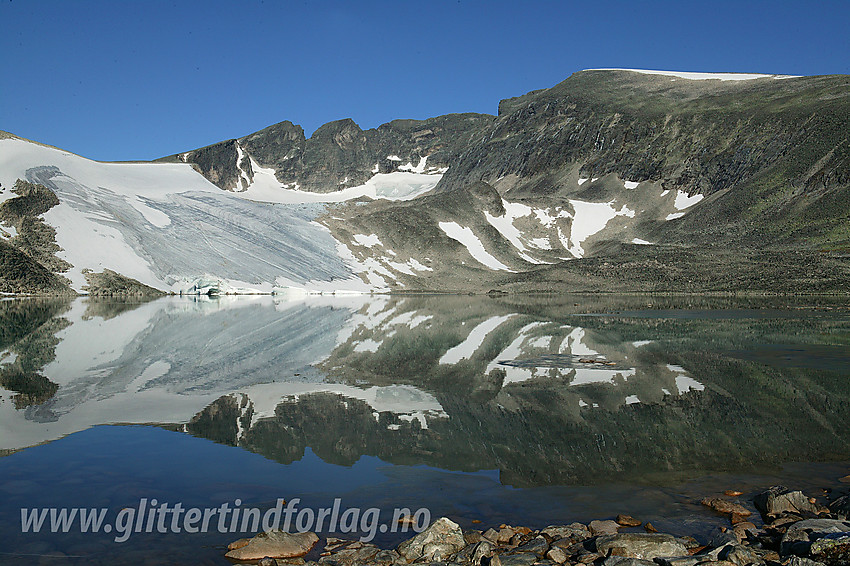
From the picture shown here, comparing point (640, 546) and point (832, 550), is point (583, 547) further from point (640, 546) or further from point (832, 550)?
point (832, 550)

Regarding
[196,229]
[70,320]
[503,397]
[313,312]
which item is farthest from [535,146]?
[503,397]

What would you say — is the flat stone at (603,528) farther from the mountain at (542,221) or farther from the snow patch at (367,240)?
the snow patch at (367,240)

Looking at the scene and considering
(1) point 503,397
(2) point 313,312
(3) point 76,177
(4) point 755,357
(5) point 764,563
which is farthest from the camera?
(3) point 76,177

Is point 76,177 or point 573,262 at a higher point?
point 76,177

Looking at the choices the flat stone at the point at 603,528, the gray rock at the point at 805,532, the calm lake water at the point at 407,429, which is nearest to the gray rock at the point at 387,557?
the calm lake water at the point at 407,429

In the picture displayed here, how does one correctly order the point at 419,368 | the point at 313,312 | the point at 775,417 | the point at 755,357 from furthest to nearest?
the point at 313,312 → the point at 755,357 → the point at 419,368 → the point at 775,417

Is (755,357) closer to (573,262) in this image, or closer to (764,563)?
(764,563)

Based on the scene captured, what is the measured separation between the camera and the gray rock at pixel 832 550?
6.35m

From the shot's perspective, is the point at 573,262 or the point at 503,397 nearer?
the point at 503,397

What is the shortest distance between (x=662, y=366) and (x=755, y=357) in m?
4.25

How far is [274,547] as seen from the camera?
7195mm

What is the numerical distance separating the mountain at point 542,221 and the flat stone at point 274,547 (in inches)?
2266

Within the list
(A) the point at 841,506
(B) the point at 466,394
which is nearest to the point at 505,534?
(A) the point at 841,506

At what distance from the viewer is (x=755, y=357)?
2155 centimetres
